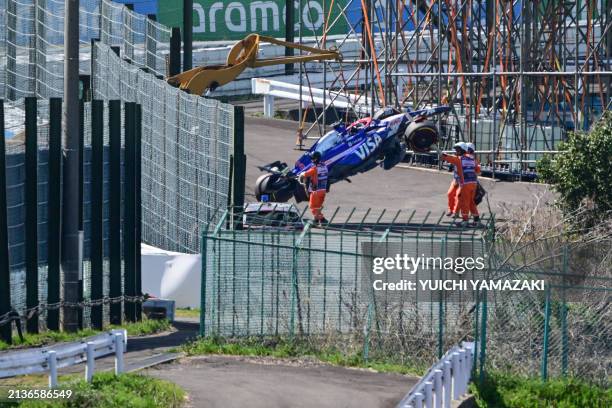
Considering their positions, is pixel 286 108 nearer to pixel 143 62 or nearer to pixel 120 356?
pixel 143 62

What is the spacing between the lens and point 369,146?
27.2 m

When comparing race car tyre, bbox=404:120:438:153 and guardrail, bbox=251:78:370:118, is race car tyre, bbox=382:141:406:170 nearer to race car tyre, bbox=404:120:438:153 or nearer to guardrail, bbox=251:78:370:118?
race car tyre, bbox=404:120:438:153

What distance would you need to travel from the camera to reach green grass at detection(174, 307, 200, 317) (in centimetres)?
1962

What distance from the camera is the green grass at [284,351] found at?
15.0 meters

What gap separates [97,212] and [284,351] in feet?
12.7

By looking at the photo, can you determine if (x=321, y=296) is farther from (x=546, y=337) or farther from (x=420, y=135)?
(x=420, y=135)

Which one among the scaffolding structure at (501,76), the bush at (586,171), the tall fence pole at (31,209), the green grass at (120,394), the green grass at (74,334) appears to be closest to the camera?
the green grass at (120,394)

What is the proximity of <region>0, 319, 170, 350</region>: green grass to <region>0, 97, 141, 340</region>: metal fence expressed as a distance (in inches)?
6.8

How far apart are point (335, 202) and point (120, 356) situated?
15465 millimetres

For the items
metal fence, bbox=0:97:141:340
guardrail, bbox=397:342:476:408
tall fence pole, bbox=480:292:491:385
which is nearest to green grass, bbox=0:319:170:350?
metal fence, bbox=0:97:141:340

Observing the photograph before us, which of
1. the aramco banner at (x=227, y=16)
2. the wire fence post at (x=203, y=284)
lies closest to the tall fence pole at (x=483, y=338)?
the wire fence post at (x=203, y=284)

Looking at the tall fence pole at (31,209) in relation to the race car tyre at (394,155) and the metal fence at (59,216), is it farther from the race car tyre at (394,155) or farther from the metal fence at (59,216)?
the race car tyre at (394,155)

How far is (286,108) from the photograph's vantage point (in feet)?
151

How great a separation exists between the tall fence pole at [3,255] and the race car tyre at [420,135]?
40.7ft
